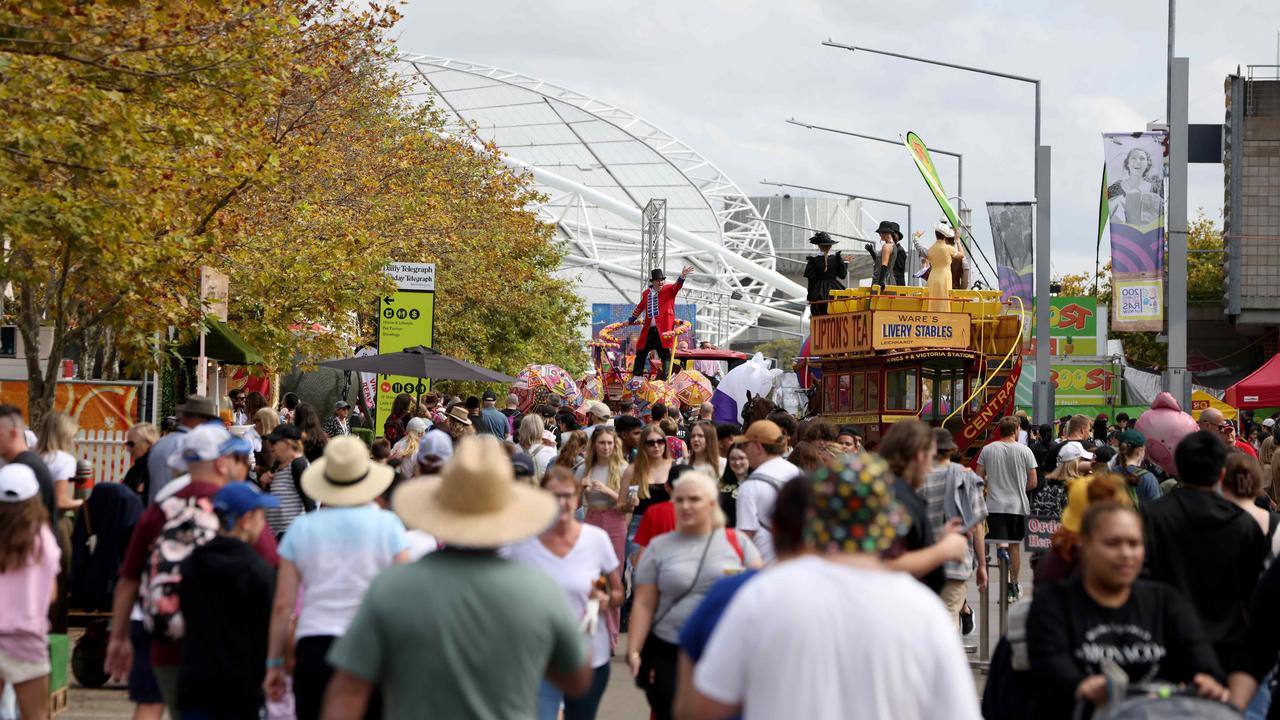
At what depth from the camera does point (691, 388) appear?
33.2 meters

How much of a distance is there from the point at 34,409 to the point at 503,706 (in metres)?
13.3

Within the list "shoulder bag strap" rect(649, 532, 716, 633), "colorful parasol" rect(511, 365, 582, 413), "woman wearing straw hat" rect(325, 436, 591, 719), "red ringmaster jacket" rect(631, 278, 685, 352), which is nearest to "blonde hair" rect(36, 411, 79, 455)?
"shoulder bag strap" rect(649, 532, 716, 633)

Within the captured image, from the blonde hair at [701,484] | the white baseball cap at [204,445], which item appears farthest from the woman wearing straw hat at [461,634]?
the white baseball cap at [204,445]

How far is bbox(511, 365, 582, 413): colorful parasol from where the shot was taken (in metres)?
37.2

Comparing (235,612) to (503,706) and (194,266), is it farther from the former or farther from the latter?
(194,266)

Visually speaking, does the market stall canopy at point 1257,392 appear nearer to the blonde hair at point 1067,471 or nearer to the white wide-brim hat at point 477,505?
the blonde hair at point 1067,471

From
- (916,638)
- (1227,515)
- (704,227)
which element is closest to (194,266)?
(1227,515)

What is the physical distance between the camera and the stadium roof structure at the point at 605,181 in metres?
122

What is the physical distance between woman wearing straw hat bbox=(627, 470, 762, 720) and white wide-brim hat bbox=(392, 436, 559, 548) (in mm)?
2039

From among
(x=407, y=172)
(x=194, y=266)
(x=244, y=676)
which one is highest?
(x=407, y=172)

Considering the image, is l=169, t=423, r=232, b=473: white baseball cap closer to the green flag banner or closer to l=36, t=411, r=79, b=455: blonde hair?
l=36, t=411, r=79, b=455: blonde hair

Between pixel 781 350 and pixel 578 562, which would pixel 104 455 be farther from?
pixel 781 350

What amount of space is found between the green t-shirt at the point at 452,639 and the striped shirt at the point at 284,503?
602 cm

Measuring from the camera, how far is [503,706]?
4.83 meters
